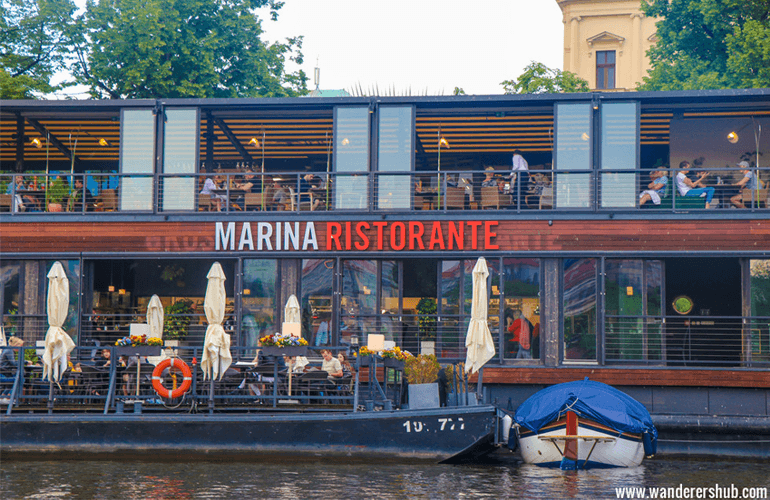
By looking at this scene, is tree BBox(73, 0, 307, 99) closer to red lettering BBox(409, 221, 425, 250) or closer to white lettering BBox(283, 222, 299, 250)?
white lettering BBox(283, 222, 299, 250)

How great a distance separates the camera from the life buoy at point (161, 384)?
15.9m

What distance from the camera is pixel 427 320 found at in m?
19.9

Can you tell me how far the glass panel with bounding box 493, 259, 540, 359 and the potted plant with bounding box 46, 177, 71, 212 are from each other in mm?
10011

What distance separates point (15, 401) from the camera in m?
16.3

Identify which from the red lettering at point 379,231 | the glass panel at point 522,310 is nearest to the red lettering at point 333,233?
the red lettering at point 379,231

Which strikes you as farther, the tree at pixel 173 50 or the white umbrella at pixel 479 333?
the tree at pixel 173 50

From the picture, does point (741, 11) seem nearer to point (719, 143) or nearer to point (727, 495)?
point (719, 143)

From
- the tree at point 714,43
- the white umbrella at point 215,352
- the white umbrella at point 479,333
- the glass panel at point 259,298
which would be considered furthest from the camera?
the tree at point 714,43

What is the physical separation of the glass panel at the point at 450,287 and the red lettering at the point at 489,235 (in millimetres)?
722

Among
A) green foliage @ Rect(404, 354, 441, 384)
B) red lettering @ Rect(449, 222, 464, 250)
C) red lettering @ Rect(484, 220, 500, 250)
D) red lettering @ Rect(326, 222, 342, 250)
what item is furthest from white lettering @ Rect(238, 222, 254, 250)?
red lettering @ Rect(484, 220, 500, 250)

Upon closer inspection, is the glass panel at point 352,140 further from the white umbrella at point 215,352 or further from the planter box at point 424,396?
the planter box at point 424,396

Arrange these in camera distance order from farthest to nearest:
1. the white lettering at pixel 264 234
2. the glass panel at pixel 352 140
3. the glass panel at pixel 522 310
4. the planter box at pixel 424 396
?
the glass panel at pixel 352 140, the white lettering at pixel 264 234, the glass panel at pixel 522 310, the planter box at pixel 424 396

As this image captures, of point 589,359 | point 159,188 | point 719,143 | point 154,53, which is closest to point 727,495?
point 589,359

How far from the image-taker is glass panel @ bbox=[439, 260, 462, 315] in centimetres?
1967
